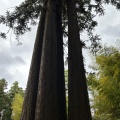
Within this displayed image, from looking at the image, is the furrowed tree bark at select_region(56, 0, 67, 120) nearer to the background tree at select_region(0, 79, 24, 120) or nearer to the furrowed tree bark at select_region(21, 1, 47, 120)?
the furrowed tree bark at select_region(21, 1, 47, 120)

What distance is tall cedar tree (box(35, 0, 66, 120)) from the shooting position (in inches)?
184

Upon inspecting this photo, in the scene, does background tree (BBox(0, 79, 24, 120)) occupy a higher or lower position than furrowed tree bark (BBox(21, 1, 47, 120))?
higher

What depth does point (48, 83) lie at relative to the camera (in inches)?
198

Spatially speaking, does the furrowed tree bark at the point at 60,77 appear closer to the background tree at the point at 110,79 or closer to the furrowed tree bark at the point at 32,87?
the furrowed tree bark at the point at 32,87

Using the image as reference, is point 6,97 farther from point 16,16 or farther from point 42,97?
point 42,97

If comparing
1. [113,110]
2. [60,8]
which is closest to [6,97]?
[113,110]

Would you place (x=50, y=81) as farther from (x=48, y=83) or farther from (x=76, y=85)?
(x=76, y=85)

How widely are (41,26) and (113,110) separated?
6313 millimetres

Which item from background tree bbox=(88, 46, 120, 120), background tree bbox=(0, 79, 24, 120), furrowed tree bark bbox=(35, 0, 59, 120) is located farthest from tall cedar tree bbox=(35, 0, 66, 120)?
background tree bbox=(0, 79, 24, 120)

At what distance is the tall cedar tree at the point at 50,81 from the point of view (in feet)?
15.3

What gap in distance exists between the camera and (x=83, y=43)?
8586 millimetres

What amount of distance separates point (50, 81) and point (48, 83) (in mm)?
77

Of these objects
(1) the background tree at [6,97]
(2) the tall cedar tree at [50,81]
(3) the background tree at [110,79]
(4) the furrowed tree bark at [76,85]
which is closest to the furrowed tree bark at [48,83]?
(2) the tall cedar tree at [50,81]

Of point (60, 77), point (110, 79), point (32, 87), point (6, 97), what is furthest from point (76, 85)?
point (6, 97)
